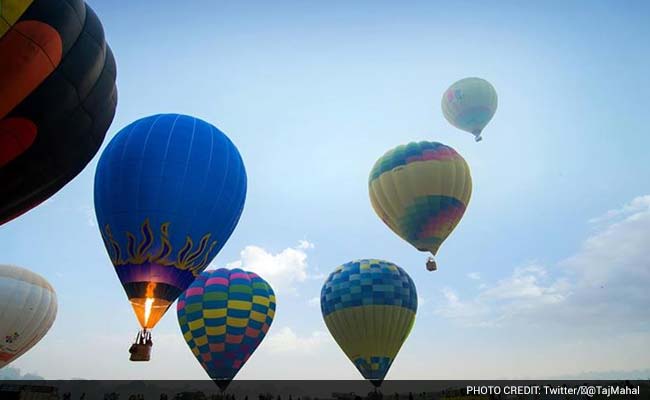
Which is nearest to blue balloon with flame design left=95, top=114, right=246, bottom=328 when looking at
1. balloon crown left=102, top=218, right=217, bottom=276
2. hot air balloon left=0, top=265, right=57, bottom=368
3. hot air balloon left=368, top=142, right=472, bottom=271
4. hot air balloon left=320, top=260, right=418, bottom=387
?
balloon crown left=102, top=218, right=217, bottom=276

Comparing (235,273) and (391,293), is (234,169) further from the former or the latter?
(391,293)

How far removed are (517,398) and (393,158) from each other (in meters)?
11.6

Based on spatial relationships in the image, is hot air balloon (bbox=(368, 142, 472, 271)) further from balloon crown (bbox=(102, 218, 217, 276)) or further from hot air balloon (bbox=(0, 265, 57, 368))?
hot air balloon (bbox=(0, 265, 57, 368))

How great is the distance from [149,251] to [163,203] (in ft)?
4.72

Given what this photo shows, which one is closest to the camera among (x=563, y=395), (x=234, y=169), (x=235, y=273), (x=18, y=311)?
(x=234, y=169)

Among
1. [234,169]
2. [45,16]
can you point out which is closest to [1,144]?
[45,16]

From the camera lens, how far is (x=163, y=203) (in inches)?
492

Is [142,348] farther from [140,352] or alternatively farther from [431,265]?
[431,265]

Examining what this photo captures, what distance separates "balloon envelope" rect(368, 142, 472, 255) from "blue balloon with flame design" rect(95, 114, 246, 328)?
9088mm

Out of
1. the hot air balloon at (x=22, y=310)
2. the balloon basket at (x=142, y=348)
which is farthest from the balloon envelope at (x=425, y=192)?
the hot air balloon at (x=22, y=310)

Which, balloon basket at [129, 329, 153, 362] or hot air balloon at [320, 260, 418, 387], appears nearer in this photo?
balloon basket at [129, 329, 153, 362]

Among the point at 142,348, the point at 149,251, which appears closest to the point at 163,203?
the point at 149,251

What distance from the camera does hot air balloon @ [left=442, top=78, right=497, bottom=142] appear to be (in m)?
27.3

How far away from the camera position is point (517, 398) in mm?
15000
